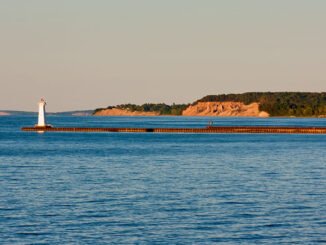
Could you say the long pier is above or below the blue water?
above

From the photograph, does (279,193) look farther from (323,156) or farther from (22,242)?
(323,156)

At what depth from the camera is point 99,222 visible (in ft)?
102

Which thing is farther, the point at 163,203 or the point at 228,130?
the point at 228,130

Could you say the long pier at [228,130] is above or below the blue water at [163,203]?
above

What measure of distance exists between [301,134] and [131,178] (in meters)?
89.3

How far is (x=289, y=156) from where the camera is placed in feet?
236

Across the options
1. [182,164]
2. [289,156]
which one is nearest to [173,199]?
[182,164]

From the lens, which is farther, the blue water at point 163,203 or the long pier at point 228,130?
the long pier at point 228,130

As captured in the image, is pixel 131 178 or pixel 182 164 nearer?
pixel 131 178

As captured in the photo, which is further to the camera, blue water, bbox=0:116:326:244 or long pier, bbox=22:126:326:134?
long pier, bbox=22:126:326:134

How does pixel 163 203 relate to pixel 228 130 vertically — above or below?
below

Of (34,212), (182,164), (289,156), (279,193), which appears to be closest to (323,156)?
(289,156)

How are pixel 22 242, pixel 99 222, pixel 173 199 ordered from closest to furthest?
1. pixel 22 242
2. pixel 99 222
3. pixel 173 199

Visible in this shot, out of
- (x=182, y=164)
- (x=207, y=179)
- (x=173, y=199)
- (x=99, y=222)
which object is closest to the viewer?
(x=99, y=222)
